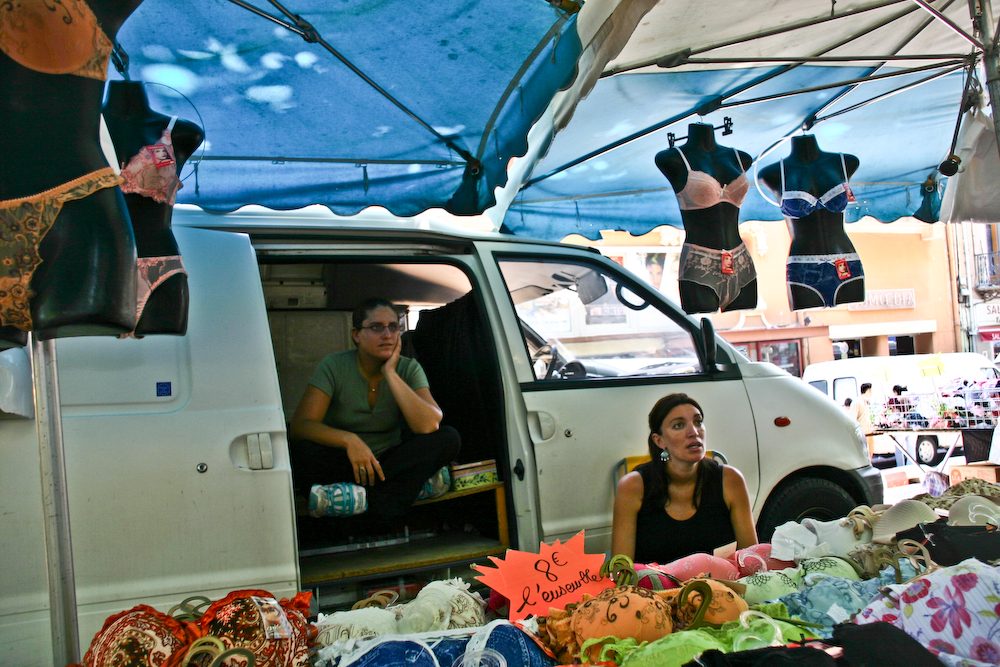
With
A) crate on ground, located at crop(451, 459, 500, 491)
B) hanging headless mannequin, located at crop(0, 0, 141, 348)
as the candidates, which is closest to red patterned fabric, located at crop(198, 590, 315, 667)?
hanging headless mannequin, located at crop(0, 0, 141, 348)

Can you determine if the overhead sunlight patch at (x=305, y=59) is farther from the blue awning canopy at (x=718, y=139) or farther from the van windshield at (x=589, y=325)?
the blue awning canopy at (x=718, y=139)

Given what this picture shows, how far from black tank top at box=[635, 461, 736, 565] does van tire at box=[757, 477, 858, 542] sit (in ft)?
2.67

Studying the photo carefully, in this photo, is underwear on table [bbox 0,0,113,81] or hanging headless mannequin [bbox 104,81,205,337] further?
hanging headless mannequin [bbox 104,81,205,337]

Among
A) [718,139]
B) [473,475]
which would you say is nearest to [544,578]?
[473,475]

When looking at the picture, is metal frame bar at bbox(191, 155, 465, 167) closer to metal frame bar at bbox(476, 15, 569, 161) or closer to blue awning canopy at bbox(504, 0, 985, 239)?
metal frame bar at bbox(476, 15, 569, 161)

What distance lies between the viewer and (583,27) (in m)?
2.35

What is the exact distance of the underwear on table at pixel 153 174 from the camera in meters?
2.25

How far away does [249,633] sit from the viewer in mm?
1345

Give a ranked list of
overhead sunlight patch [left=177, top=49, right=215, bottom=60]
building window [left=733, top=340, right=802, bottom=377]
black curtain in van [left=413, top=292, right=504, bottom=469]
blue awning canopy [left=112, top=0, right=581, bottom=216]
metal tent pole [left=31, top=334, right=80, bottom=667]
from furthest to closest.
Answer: building window [left=733, top=340, right=802, bottom=377] → black curtain in van [left=413, top=292, right=504, bottom=469] → overhead sunlight patch [left=177, top=49, right=215, bottom=60] → blue awning canopy [left=112, top=0, right=581, bottom=216] → metal tent pole [left=31, top=334, right=80, bottom=667]

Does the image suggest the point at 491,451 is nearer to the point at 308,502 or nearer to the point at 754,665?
the point at 308,502

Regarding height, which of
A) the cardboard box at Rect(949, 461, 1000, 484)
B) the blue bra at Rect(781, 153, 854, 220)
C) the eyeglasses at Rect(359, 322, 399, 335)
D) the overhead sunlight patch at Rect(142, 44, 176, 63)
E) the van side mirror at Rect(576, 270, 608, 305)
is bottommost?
the cardboard box at Rect(949, 461, 1000, 484)

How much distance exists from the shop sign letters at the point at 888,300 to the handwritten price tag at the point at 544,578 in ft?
61.8

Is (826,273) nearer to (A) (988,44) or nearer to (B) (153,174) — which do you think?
(A) (988,44)

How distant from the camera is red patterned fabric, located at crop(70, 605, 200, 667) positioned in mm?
1337
